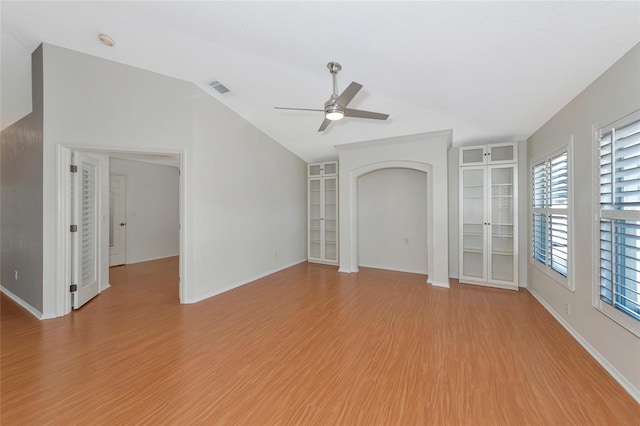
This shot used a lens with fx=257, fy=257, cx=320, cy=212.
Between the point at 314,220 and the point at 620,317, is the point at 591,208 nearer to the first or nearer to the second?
the point at 620,317

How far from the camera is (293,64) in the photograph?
298 cm

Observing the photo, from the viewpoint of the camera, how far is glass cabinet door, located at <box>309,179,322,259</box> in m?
6.55

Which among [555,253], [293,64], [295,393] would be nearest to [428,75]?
[293,64]

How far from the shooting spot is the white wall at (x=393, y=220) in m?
5.37

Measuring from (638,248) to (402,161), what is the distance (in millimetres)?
3295

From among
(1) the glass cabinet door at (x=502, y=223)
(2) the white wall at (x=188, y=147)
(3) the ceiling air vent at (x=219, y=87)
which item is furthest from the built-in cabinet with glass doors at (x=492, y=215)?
(3) the ceiling air vent at (x=219, y=87)

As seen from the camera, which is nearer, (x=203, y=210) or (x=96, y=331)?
(x=96, y=331)

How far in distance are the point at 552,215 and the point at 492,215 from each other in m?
1.21

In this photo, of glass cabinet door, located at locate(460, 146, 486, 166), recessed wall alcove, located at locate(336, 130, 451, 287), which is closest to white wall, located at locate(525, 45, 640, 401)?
glass cabinet door, located at locate(460, 146, 486, 166)

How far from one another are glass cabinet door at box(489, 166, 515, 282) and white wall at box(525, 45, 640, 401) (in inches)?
46.7

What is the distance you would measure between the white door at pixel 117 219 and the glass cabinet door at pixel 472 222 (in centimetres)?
768

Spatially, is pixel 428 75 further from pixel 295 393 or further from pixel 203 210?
pixel 203 210

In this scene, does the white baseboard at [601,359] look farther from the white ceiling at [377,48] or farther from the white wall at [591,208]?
the white ceiling at [377,48]

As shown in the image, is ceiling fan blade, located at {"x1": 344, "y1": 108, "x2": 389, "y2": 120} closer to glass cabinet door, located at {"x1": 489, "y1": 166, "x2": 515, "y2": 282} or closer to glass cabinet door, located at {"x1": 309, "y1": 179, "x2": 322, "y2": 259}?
glass cabinet door, located at {"x1": 489, "y1": 166, "x2": 515, "y2": 282}
